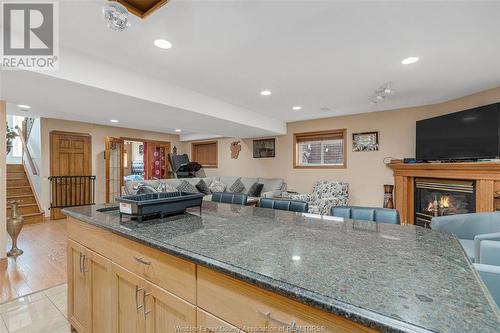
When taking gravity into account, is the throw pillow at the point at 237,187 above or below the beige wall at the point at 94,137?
below

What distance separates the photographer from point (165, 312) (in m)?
1.10

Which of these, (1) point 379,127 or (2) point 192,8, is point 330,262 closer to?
(2) point 192,8

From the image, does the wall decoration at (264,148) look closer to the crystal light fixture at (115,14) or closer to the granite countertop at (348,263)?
the granite countertop at (348,263)

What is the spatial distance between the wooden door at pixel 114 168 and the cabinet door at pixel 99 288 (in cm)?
530

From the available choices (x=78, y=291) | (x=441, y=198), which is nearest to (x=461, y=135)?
(x=441, y=198)

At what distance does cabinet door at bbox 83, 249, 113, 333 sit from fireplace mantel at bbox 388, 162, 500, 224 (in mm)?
4290

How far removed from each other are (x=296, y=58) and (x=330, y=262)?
2167 millimetres

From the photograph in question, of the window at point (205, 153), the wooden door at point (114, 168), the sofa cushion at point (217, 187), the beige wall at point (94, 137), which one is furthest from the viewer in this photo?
the window at point (205, 153)

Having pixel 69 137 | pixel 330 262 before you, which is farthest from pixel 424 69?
pixel 69 137

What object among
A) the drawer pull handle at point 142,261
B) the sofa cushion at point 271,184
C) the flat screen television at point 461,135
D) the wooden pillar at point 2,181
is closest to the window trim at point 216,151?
the sofa cushion at point 271,184

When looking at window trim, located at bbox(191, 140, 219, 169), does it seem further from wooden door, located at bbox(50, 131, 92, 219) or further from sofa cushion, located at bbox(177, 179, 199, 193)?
wooden door, located at bbox(50, 131, 92, 219)

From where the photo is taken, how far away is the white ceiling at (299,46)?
1.71 m

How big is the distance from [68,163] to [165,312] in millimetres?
6150

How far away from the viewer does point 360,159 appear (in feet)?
16.2
